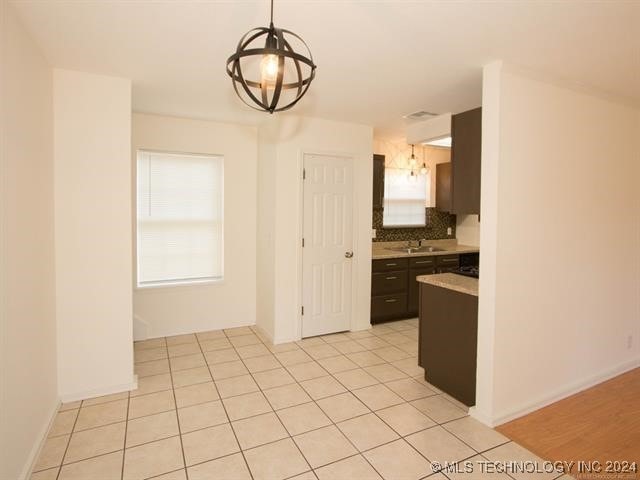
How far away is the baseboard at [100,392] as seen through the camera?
111 inches

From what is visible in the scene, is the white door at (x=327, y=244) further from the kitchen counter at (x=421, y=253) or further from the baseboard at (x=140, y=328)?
the baseboard at (x=140, y=328)

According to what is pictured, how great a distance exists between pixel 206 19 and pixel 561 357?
3.41 m

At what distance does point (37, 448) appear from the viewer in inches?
85.8

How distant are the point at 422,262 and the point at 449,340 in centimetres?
215

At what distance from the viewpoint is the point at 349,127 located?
13.9ft

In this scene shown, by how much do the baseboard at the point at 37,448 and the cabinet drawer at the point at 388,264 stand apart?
3381 millimetres

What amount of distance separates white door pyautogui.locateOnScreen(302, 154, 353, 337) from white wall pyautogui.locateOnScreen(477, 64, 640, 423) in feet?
6.45

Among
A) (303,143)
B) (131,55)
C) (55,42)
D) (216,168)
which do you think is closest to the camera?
(55,42)

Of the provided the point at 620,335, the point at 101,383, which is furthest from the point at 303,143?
the point at 620,335

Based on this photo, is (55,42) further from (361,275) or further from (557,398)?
(557,398)

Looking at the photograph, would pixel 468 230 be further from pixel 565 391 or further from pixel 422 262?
pixel 565 391

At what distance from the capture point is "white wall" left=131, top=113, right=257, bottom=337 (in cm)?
408

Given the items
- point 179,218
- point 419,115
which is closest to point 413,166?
point 419,115

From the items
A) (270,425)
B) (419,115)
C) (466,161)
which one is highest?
(419,115)
